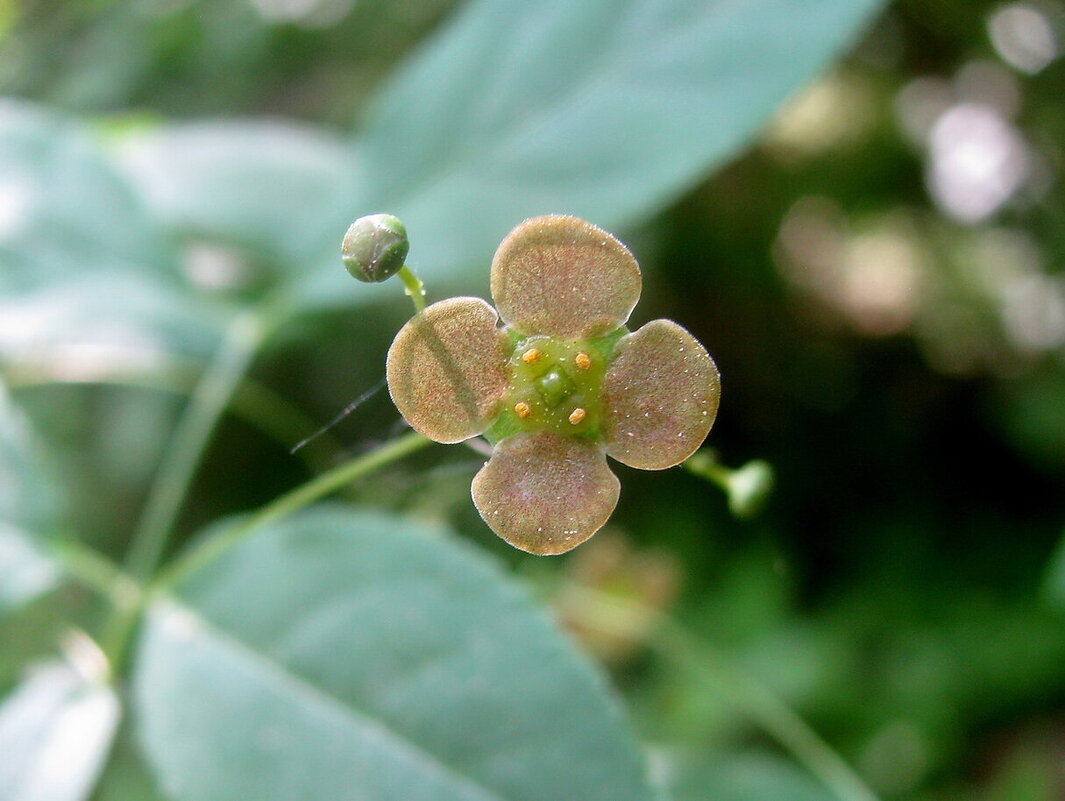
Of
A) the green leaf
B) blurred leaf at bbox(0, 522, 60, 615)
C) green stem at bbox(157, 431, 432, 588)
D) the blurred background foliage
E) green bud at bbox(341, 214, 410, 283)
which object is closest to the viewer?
green bud at bbox(341, 214, 410, 283)

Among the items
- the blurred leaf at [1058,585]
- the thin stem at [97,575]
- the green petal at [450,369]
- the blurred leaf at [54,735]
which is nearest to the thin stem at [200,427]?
the thin stem at [97,575]

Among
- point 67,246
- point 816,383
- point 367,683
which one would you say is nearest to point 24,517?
point 67,246

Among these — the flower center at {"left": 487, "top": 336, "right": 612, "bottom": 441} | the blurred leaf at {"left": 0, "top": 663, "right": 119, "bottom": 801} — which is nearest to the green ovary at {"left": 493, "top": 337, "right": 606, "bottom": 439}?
the flower center at {"left": 487, "top": 336, "right": 612, "bottom": 441}

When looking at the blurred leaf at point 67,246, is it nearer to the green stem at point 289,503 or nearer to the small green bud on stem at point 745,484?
the green stem at point 289,503

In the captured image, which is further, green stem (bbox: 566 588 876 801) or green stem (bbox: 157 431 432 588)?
green stem (bbox: 566 588 876 801)

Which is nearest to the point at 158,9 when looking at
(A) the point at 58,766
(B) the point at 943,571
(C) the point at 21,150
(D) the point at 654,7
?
(C) the point at 21,150

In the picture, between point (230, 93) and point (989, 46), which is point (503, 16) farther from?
point (989, 46)

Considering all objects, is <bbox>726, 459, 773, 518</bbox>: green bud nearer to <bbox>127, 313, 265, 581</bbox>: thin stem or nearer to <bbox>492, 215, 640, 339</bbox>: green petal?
<bbox>492, 215, 640, 339</bbox>: green petal
